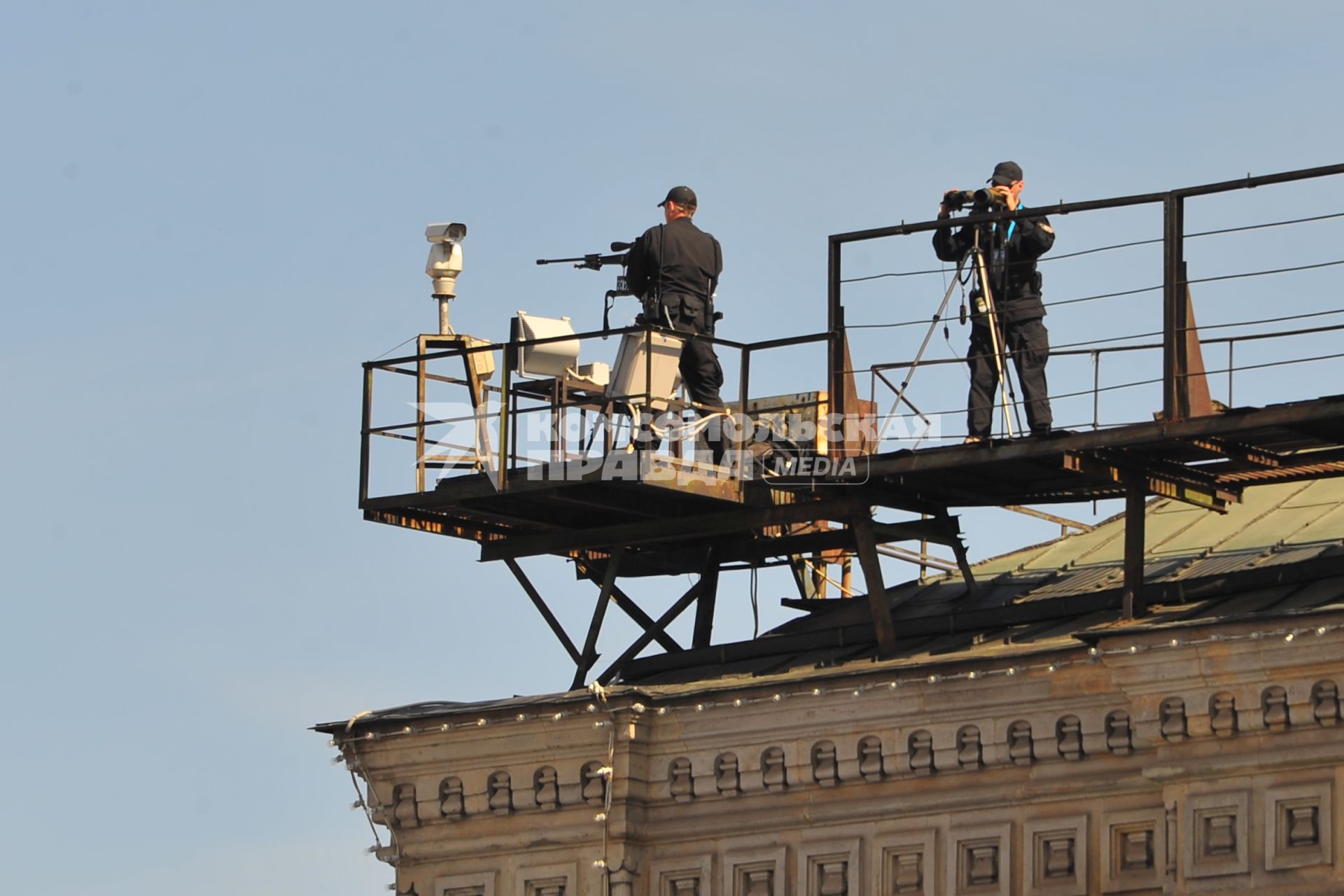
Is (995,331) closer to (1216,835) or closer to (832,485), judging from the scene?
(832,485)

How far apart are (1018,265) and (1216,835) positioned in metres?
4.56

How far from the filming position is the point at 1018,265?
72.5 feet

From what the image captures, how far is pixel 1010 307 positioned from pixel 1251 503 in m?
4.25

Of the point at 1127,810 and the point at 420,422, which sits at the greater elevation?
the point at 420,422

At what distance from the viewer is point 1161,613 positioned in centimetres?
2191

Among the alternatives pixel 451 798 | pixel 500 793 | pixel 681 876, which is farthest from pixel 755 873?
pixel 451 798

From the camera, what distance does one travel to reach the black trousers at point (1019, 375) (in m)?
21.8

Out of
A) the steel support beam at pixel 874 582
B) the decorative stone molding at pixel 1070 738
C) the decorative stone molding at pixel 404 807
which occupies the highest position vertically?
the steel support beam at pixel 874 582

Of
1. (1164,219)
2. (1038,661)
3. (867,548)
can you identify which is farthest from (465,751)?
(1164,219)

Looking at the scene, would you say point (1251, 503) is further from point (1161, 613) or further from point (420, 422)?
point (420, 422)

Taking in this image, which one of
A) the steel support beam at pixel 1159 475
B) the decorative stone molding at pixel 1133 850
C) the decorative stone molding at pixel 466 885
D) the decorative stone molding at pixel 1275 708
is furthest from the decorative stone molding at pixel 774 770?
the decorative stone molding at pixel 1275 708

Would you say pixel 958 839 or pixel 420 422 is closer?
pixel 958 839

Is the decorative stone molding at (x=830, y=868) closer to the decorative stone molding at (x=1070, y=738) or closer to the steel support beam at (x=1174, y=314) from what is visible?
the decorative stone molding at (x=1070, y=738)

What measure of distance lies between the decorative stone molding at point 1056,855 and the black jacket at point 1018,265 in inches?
145
